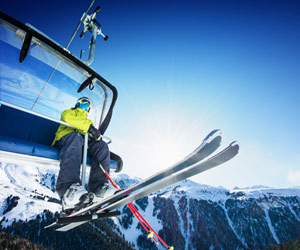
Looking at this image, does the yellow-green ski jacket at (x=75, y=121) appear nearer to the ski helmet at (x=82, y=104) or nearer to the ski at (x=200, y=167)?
A: the ski helmet at (x=82, y=104)

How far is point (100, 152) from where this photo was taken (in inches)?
137

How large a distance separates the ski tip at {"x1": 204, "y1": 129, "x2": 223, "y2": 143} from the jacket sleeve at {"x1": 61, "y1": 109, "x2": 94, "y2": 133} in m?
2.01

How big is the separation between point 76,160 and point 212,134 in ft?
6.85

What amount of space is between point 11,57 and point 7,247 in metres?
94.8

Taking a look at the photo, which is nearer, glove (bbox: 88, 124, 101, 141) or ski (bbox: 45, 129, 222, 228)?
ski (bbox: 45, 129, 222, 228)

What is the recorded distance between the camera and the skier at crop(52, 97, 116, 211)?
2.43 meters

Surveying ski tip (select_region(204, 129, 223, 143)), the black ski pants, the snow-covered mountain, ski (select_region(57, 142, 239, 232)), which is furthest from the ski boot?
the snow-covered mountain

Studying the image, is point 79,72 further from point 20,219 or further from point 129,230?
point 129,230

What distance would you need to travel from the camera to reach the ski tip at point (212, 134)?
186 centimetres

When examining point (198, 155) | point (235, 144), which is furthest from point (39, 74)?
point (235, 144)

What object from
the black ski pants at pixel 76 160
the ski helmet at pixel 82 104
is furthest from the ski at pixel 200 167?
the ski helmet at pixel 82 104

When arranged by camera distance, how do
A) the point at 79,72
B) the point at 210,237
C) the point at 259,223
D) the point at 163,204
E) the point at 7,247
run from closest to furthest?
the point at 79,72 → the point at 7,247 → the point at 210,237 → the point at 259,223 → the point at 163,204

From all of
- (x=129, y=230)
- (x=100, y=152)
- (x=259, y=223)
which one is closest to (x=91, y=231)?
(x=129, y=230)

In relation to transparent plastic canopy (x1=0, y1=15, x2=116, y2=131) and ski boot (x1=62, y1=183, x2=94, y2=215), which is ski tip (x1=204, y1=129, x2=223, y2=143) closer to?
ski boot (x1=62, y1=183, x2=94, y2=215)
